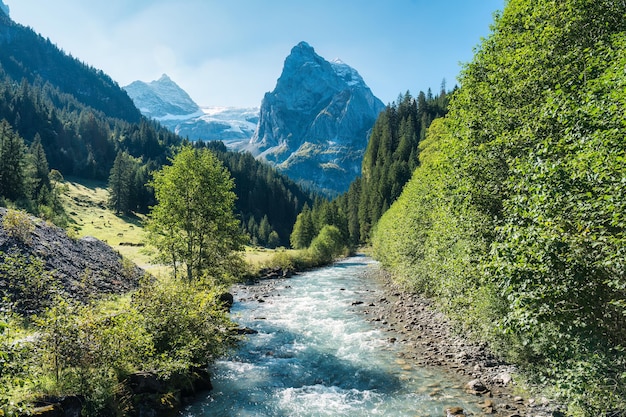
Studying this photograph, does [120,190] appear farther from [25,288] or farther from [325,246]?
[25,288]

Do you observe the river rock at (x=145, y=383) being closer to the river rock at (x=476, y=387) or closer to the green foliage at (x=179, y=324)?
the green foliage at (x=179, y=324)

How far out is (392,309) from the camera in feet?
112

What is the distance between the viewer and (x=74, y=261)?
991 inches

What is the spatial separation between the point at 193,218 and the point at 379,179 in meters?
119

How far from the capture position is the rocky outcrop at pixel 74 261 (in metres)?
21.3

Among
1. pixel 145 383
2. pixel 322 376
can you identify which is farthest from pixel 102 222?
pixel 145 383

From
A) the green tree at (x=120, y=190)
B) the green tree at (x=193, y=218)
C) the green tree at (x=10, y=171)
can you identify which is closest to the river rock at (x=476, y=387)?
the green tree at (x=193, y=218)

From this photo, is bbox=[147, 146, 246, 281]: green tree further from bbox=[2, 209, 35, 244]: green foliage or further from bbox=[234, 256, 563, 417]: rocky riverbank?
bbox=[234, 256, 563, 417]: rocky riverbank

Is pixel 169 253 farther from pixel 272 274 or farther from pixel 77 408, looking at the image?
pixel 272 274

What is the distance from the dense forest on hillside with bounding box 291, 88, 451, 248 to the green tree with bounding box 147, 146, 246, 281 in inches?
3329

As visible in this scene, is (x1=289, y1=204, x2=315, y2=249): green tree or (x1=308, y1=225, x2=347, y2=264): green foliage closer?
(x1=308, y1=225, x2=347, y2=264): green foliage

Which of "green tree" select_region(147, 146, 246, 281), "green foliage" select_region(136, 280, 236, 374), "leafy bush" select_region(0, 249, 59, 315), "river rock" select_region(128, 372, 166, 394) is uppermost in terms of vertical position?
"green tree" select_region(147, 146, 246, 281)

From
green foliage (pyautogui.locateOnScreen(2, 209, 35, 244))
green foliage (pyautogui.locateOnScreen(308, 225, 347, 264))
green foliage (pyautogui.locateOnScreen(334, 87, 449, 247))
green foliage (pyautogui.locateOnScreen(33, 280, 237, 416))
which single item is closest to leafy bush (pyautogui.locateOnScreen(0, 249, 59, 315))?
green foliage (pyautogui.locateOnScreen(33, 280, 237, 416))

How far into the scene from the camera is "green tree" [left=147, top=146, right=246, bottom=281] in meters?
28.2
